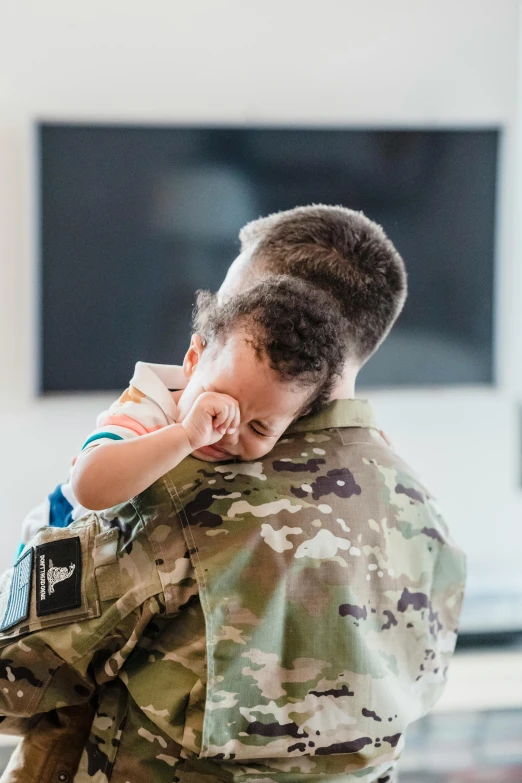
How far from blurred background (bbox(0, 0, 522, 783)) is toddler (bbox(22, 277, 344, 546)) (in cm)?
158

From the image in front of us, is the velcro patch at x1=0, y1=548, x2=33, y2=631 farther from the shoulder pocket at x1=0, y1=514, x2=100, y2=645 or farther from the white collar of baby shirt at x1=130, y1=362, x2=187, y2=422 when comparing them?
the white collar of baby shirt at x1=130, y1=362, x2=187, y2=422

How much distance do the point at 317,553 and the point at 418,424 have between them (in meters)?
2.04

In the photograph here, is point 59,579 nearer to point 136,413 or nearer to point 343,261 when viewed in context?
point 136,413

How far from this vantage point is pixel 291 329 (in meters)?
0.82

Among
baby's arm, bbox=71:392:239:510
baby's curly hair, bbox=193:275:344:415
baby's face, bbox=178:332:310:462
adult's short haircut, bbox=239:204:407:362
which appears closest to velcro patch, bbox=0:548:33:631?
baby's arm, bbox=71:392:239:510

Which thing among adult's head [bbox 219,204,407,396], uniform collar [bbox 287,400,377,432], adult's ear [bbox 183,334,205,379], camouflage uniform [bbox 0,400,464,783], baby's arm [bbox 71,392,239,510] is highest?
adult's head [bbox 219,204,407,396]

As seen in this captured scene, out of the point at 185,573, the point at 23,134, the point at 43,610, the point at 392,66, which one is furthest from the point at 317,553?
the point at 392,66

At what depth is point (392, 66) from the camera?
2607mm

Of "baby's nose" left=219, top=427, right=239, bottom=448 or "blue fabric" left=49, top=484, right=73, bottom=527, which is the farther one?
"blue fabric" left=49, top=484, right=73, bottom=527

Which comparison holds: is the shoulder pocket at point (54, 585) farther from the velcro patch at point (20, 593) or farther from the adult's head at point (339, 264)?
the adult's head at point (339, 264)

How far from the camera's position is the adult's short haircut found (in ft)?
3.15

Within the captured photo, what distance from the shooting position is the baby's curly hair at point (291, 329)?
0.82m

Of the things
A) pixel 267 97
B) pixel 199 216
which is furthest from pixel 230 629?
pixel 267 97

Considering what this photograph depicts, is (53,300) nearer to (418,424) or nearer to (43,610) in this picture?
(418,424)
